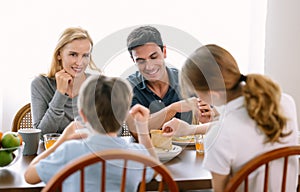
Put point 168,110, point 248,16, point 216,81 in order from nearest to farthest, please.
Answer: point 216,81 < point 168,110 < point 248,16

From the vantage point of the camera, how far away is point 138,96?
2.39 m

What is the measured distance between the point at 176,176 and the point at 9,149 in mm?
566

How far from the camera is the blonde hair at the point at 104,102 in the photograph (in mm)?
1304

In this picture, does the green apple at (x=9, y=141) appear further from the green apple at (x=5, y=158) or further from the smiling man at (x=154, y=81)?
the smiling man at (x=154, y=81)

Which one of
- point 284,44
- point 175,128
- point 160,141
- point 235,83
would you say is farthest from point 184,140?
point 284,44

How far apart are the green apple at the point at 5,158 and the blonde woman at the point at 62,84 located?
58cm

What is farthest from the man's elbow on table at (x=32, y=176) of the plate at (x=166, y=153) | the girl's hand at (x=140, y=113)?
the plate at (x=166, y=153)

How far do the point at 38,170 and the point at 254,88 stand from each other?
673 mm

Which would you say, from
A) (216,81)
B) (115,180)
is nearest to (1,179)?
(115,180)

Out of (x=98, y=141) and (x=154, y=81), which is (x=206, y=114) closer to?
(x=154, y=81)

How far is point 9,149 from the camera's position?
60.6 inches

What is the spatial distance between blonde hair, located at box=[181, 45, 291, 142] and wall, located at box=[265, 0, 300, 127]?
1.56 meters

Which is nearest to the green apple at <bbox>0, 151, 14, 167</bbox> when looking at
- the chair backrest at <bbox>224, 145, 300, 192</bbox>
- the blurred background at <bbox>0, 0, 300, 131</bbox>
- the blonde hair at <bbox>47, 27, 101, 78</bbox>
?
the chair backrest at <bbox>224, 145, 300, 192</bbox>

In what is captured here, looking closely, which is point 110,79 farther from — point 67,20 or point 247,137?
point 67,20
